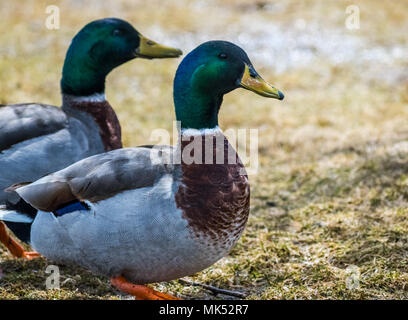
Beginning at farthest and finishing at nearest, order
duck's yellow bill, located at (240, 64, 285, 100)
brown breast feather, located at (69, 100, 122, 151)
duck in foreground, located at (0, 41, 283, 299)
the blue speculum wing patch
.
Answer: brown breast feather, located at (69, 100, 122, 151) → duck's yellow bill, located at (240, 64, 285, 100) → the blue speculum wing patch → duck in foreground, located at (0, 41, 283, 299)

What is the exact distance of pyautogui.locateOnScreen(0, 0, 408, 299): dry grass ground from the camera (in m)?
3.43

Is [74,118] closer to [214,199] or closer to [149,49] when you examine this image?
[149,49]

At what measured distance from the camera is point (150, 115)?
633 cm

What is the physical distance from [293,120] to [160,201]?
3.65 metres

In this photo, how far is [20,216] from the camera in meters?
3.12

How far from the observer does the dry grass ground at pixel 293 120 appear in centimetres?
343

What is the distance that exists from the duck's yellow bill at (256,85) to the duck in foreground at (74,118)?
3.17 feet

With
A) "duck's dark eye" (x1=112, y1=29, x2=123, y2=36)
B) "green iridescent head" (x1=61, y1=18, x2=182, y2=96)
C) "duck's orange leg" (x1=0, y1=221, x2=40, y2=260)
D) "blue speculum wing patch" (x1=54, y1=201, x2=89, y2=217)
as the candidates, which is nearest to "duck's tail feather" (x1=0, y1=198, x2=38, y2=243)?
"blue speculum wing patch" (x1=54, y1=201, x2=89, y2=217)

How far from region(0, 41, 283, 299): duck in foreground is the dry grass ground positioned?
1.36ft

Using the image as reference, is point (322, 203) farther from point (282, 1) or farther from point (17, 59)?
point (282, 1)

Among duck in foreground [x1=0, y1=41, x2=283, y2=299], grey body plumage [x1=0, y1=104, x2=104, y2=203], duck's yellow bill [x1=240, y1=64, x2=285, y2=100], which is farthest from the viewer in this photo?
grey body plumage [x1=0, y1=104, x2=104, y2=203]

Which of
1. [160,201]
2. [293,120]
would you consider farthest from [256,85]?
[293,120]

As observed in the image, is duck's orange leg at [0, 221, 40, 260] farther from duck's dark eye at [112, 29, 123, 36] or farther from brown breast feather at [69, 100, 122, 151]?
duck's dark eye at [112, 29, 123, 36]
